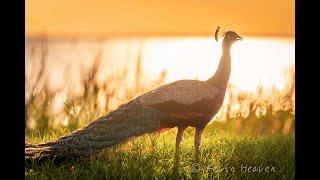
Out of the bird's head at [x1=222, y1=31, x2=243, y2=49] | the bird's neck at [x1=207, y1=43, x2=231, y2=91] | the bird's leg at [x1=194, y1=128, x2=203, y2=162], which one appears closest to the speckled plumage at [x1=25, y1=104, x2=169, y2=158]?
the bird's leg at [x1=194, y1=128, x2=203, y2=162]

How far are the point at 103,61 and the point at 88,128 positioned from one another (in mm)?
655

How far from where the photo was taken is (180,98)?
6418 mm

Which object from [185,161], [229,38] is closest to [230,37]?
[229,38]

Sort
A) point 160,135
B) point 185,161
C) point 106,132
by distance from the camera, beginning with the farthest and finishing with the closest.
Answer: point 160,135 < point 185,161 < point 106,132

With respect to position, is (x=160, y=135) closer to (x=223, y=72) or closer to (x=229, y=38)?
(x=223, y=72)

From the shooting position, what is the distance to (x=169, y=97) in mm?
6414

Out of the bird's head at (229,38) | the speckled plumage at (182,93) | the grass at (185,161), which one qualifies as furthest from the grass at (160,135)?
the bird's head at (229,38)

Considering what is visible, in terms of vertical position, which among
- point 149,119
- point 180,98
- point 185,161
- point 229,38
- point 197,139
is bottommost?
point 185,161

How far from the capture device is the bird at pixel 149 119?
6277 mm

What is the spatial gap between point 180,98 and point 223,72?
1.40 feet

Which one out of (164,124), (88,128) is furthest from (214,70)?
(88,128)

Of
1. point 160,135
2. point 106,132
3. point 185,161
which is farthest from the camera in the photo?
point 160,135

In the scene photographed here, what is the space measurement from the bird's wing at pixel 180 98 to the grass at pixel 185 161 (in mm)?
224

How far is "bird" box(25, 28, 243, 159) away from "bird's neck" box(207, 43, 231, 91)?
0.02 meters
